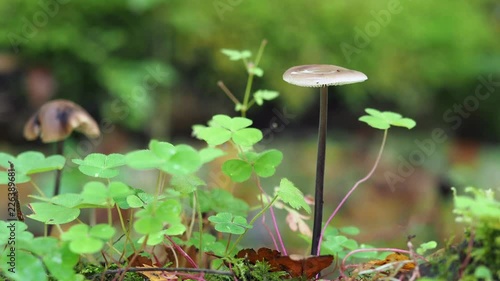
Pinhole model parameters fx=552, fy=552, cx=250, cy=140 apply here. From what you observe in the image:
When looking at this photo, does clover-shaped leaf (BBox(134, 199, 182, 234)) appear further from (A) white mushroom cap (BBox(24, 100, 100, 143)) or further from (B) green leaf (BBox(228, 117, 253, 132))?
(A) white mushroom cap (BBox(24, 100, 100, 143))

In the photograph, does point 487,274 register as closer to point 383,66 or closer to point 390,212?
point 383,66

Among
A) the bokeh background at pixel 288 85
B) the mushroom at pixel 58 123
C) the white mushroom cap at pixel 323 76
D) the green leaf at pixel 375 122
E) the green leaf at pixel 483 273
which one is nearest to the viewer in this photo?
the green leaf at pixel 483 273

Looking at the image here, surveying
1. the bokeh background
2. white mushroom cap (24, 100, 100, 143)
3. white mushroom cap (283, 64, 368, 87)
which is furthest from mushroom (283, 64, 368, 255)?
the bokeh background

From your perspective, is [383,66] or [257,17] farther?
[383,66]

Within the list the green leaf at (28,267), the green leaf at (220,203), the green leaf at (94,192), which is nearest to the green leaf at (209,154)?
the green leaf at (94,192)

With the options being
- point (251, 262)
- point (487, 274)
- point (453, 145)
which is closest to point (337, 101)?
point (453, 145)

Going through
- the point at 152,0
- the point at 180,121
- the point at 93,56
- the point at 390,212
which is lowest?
the point at 390,212

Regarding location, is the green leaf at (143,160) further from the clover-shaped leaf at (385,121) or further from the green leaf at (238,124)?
the clover-shaped leaf at (385,121)
